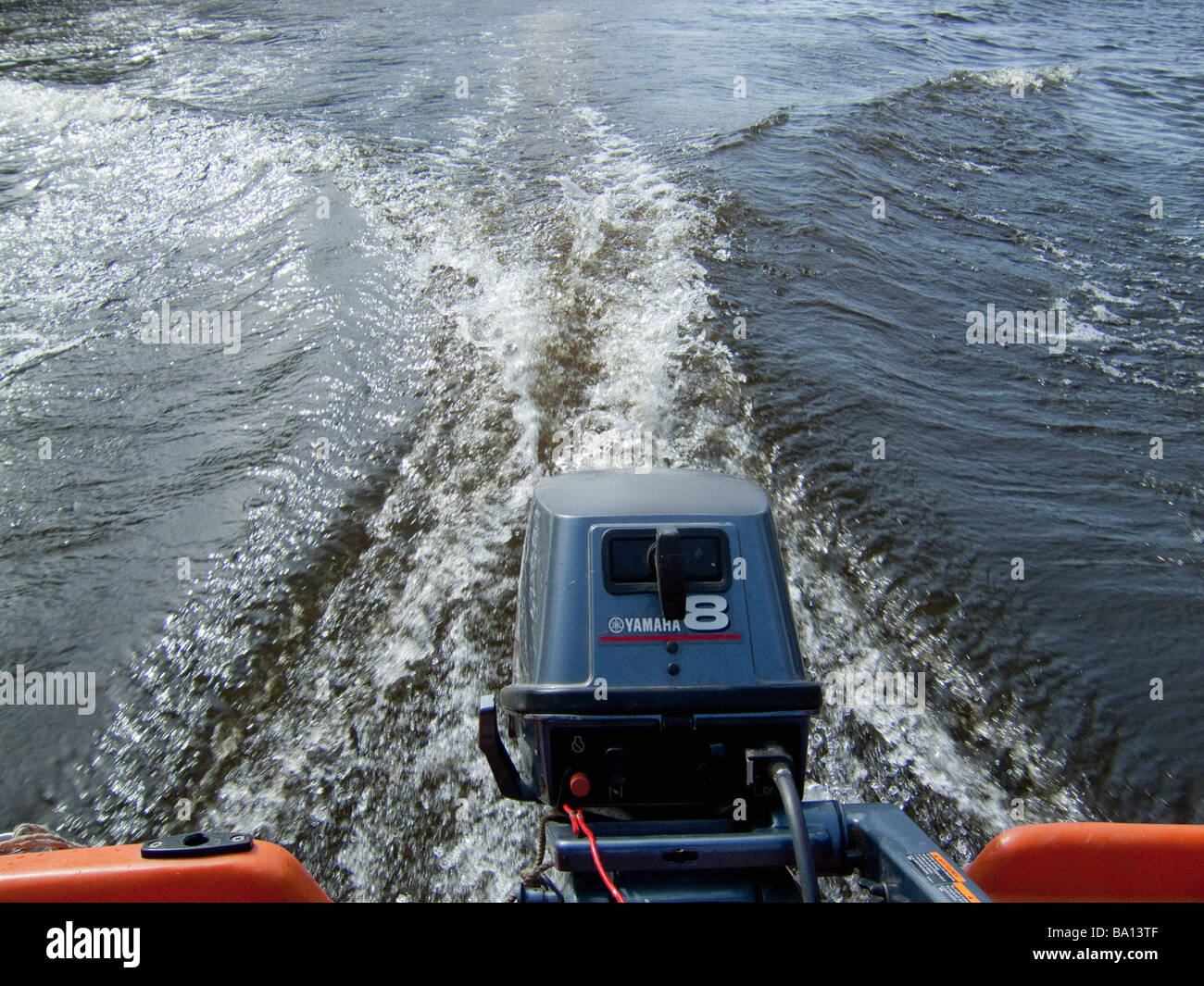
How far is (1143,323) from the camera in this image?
196 inches

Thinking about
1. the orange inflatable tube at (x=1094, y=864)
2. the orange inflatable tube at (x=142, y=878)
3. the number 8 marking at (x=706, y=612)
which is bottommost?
the orange inflatable tube at (x=1094, y=864)

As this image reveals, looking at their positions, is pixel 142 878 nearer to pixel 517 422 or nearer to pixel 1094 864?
pixel 1094 864

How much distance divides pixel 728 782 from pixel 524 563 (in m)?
0.81

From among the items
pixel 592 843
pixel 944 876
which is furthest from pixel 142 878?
pixel 944 876

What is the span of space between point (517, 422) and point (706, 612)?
2.09 meters

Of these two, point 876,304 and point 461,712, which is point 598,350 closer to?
point 876,304

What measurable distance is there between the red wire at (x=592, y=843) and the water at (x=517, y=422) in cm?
59

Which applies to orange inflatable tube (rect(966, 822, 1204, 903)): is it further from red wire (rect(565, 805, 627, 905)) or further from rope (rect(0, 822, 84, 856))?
rope (rect(0, 822, 84, 856))

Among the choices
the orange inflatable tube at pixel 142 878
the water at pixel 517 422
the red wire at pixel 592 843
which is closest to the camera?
the orange inflatable tube at pixel 142 878

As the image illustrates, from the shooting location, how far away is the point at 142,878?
1420 mm

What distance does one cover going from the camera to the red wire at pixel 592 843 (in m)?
1.52

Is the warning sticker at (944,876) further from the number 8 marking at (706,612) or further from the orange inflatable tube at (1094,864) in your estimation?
the number 8 marking at (706,612)

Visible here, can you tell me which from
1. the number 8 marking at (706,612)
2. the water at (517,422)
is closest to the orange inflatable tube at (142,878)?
the water at (517,422)

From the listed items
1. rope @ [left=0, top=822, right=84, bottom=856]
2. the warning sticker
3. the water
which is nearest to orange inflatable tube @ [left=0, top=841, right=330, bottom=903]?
rope @ [left=0, top=822, right=84, bottom=856]
